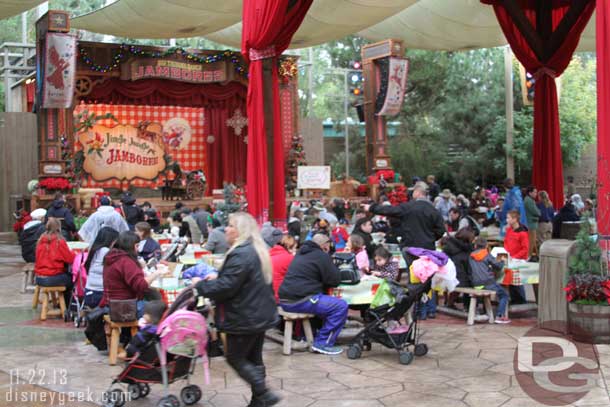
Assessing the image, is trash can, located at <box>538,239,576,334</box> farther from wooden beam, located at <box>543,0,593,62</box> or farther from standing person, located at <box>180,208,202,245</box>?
wooden beam, located at <box>543,0,593,62</box>

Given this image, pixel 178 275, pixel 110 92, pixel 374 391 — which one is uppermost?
pixel 110 92

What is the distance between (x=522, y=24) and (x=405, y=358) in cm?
837

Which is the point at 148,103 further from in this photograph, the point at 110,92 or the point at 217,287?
the point at 217,287

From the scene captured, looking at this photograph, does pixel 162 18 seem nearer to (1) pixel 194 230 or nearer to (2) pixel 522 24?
(1) pixel 194 230

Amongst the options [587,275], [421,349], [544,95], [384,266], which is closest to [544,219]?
[544,95]

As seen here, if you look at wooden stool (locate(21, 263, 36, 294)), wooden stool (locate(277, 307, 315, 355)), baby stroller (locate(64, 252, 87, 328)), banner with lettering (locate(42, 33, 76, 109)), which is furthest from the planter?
banner with lettering (locate(42, 33, 76, 109))

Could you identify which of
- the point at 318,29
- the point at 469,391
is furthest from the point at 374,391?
the point at 318,29

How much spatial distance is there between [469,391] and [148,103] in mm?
18192

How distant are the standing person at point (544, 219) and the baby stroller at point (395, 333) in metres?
6.40

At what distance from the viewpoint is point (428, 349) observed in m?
7.13

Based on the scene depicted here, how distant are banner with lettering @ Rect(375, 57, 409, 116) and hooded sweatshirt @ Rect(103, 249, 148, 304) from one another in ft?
53.7

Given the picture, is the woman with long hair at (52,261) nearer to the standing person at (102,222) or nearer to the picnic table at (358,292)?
the standing person at (102,222)

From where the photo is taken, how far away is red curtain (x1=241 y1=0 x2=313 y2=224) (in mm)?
10953

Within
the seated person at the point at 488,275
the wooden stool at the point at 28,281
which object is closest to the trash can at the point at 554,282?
the seated person at the point at 488,275
